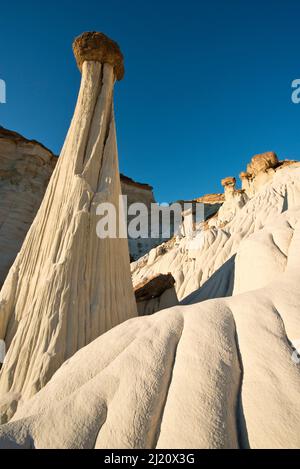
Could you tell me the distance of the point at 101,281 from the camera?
12.4ft

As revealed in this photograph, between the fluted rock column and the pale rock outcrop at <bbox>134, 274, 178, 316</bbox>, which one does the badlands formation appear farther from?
the pale rock outcrop at <bbox>134, 274, 178, 316</bbox>

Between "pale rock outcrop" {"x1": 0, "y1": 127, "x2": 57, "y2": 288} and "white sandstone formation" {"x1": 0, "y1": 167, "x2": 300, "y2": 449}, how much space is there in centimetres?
1415

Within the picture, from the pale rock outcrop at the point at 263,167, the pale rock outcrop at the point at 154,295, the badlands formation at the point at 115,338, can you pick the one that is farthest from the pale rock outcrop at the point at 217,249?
the pale rock outcrop at the point at 263,167

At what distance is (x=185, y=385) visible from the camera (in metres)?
1.77

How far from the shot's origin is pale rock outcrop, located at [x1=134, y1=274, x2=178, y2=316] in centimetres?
650

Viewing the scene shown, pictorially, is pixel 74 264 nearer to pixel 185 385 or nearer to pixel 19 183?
pixel 185 385

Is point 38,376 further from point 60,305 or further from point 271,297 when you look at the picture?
point 271,297

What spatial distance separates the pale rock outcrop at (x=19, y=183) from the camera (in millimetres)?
16062

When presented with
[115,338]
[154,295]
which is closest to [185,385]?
[115,338]

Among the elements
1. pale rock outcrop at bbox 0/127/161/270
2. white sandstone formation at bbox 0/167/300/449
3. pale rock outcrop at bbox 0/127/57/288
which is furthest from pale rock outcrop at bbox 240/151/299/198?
white sandstone formation at bbox 0/167/300/449

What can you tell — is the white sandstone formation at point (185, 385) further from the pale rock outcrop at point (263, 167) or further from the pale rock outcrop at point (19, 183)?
the pale rock outcrop at point (263, 167)

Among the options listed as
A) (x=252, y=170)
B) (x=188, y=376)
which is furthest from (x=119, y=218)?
(x=252, y=170)
